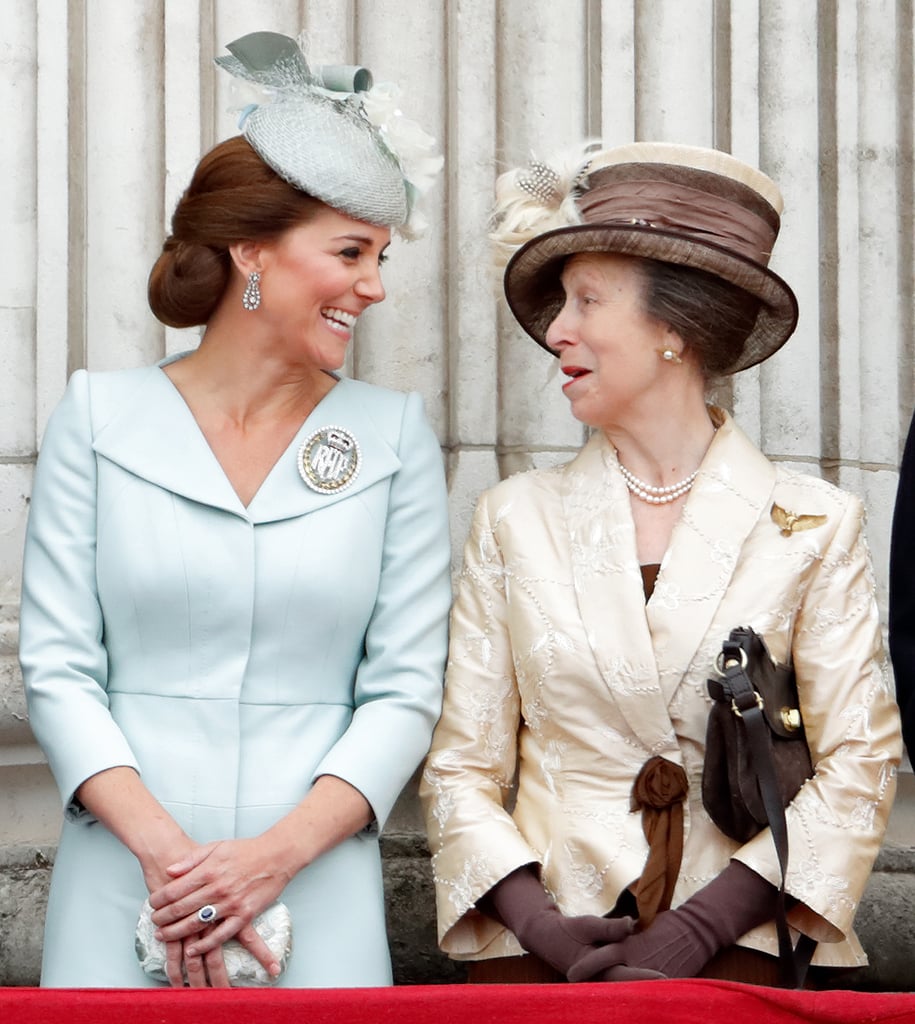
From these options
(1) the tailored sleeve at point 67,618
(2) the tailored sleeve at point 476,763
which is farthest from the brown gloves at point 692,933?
(1) the tailored sleeve at point 67,618

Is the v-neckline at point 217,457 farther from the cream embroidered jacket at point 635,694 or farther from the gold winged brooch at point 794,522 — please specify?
the gold winged brooch at point 794,522

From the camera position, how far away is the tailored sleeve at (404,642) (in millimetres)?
2492

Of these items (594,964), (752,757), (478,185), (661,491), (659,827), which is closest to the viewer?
(594,964)

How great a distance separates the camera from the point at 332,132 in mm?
2646

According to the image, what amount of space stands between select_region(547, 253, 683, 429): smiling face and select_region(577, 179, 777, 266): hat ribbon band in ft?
0.24

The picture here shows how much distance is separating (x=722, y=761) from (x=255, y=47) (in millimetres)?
1377

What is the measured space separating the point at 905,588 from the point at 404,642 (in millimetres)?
767

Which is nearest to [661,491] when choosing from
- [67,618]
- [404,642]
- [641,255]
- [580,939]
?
[641,255]

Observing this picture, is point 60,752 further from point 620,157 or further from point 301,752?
point 620,157

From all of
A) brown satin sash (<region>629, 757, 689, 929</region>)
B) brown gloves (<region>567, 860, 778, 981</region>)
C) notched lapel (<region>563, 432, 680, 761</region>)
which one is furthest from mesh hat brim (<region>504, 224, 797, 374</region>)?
brown gloves (<region>567, 860, 778, 981</region>)

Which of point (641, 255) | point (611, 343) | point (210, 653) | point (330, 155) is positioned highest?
point (330, 155)

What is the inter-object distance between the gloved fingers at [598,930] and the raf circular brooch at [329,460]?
776mm

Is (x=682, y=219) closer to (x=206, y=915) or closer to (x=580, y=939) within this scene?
(x=580, y=939)

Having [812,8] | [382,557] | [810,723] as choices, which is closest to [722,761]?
[810,723]
